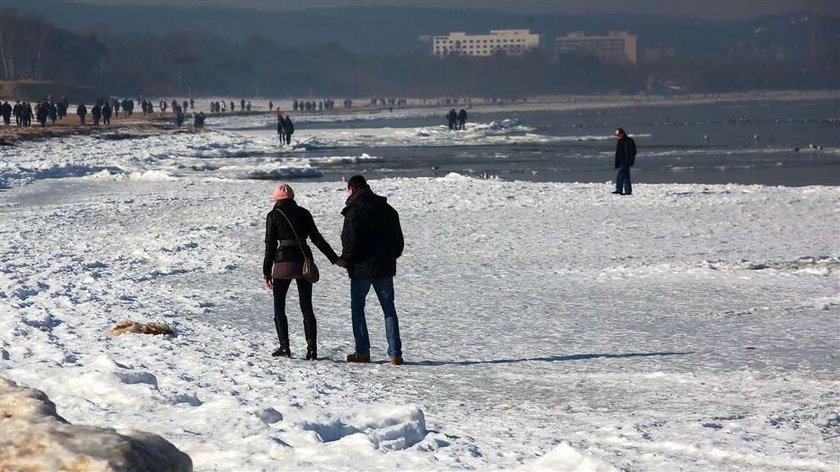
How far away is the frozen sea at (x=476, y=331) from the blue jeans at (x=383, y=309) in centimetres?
20

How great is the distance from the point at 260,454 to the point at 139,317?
16.2 ft

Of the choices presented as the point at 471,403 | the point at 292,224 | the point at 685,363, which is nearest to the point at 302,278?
the point at 292,224

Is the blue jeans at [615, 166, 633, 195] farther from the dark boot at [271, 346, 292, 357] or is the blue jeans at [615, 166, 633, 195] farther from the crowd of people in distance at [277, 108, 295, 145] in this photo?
the crowd of people in distance at [277, 108, 295, 145]

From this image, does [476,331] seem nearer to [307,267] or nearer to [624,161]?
[307,267]

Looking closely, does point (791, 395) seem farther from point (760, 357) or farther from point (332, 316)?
point (332, 316)

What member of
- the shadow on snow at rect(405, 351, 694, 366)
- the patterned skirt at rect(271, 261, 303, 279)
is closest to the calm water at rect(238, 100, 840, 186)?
the shadow on snow at rect(405, 351, 694, 366)

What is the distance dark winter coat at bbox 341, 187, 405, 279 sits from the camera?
9266 millimetres

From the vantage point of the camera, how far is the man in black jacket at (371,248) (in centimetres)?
927

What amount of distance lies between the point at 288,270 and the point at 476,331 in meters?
2.08

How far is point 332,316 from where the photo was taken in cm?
1174

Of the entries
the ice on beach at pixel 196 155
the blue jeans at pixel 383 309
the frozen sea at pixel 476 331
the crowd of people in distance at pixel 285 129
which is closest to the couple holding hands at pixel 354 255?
the blue jeans at pixel 383 309

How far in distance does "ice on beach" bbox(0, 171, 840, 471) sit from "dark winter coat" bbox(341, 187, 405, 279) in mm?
738

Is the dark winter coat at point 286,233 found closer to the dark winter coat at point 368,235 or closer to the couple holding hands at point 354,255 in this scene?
the couple holding hands at point 354,255

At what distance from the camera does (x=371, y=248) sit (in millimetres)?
9312
